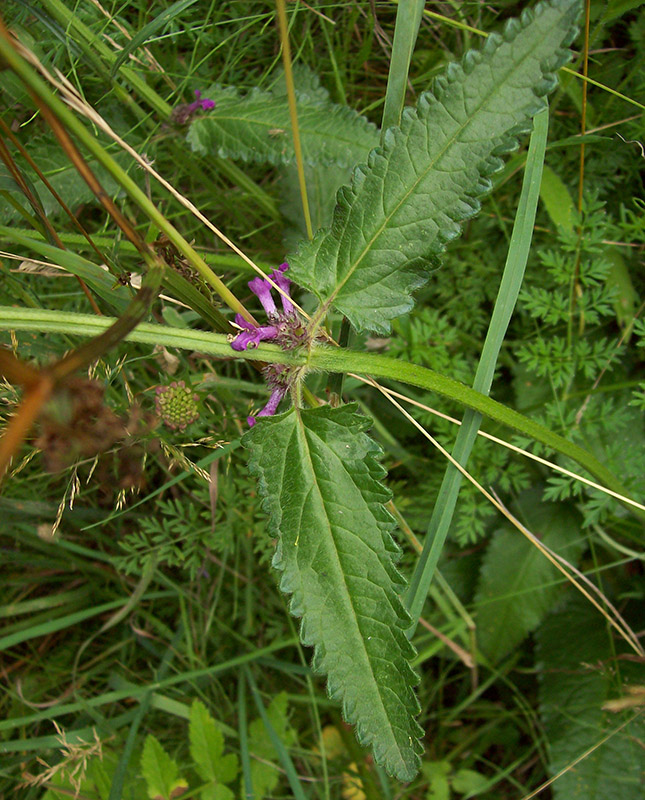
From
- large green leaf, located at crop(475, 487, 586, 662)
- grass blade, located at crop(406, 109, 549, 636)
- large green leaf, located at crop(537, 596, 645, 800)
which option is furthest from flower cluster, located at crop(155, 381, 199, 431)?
large green leaf, located at crop(537, 596, 645, 800)

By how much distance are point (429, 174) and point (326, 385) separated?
0.84 m

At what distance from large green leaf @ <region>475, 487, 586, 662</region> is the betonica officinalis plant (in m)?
0.01

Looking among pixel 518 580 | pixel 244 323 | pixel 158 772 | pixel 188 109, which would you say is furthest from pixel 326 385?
pixel 158 772

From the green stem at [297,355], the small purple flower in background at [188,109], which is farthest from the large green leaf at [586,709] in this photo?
the small purple flower in background at [188,109]

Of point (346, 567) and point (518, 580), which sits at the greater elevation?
point (346, 567)

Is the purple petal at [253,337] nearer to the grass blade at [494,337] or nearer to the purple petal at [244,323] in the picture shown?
the purple petal at [244,323]

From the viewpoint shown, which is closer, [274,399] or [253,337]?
[253,337]

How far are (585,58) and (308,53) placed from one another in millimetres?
978

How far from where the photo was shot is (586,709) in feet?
7.72

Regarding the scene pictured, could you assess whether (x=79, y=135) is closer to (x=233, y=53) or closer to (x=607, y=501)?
(x=233, y=53)

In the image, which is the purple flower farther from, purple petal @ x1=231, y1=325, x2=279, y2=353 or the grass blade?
the grass blade

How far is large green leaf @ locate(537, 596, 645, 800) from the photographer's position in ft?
7.38

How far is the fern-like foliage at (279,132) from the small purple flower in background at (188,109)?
26mm

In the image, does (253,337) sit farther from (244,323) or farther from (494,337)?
(494,337)
